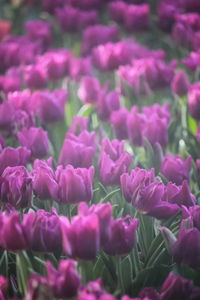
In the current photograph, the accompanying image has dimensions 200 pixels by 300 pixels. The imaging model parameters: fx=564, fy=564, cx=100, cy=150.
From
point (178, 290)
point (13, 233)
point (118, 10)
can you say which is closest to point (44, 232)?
point (13, 233)

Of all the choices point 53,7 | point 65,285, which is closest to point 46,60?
point 53,7

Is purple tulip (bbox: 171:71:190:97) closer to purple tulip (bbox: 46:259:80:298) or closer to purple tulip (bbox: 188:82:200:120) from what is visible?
purple tulip (bbox: 188:82:200:120)

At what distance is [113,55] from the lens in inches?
92.0

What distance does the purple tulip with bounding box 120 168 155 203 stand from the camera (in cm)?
131

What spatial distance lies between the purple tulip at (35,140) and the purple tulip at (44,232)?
444 mm

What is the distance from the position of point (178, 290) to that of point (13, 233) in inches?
13.5

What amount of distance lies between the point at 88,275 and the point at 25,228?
0.63ft

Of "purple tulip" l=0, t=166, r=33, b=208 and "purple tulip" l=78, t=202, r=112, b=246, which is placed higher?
"purple tulip" l=78, t=202, r=112, b=246

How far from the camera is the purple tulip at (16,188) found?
1.30 m

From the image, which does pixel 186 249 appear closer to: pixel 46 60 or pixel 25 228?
pixel 25 228

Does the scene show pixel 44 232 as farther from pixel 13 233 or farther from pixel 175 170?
pixel 175 170

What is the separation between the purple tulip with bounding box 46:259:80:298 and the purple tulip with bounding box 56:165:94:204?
0.30 meters

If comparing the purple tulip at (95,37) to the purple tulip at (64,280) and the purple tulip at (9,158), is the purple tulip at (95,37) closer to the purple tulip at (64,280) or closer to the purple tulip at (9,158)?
the purple tulip at (9,158)

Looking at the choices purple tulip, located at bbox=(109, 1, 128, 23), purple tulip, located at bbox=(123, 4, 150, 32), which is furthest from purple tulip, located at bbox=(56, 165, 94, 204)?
purple tulip, located at bbox=(109, 1, 128, 23)
